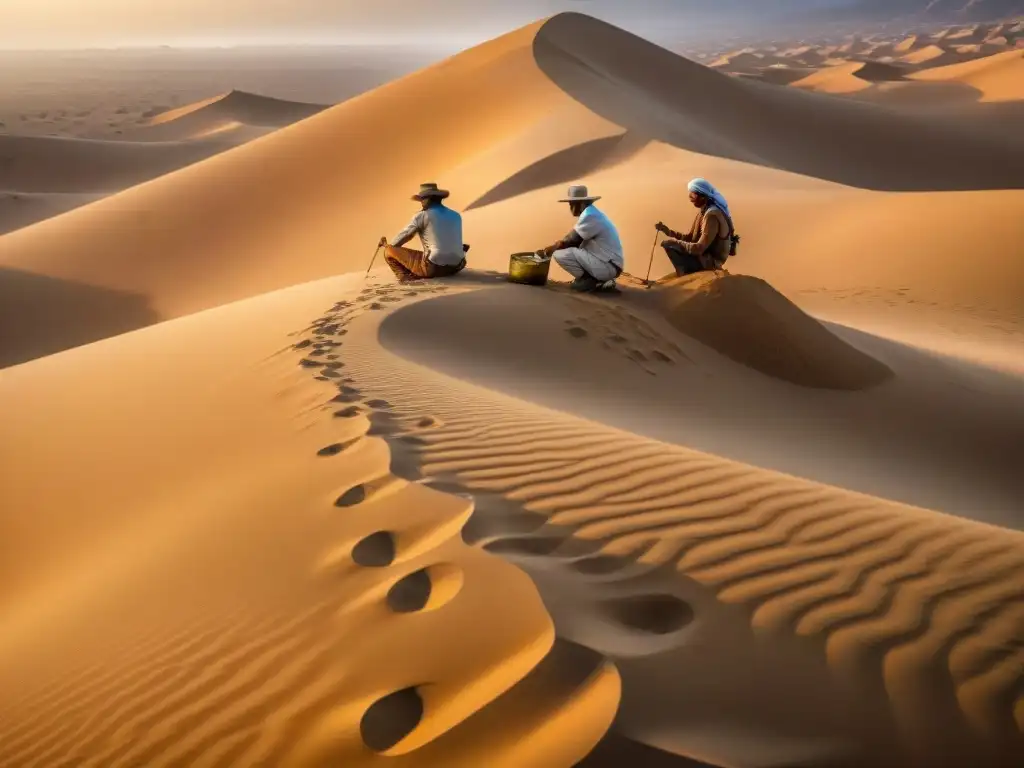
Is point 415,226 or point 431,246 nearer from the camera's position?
point 415,226

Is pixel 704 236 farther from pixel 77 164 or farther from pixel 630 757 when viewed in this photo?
pixel 77 164

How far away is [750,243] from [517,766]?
13.5m

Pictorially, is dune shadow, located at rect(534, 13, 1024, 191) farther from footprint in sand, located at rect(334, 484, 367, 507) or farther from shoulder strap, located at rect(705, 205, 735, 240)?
footprint in sand, located at rect(334, 484, 367, 507)

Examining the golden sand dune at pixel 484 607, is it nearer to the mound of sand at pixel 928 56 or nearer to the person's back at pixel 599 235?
the person's back at pixel 599 235

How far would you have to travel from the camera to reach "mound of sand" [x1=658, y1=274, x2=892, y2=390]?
26.1 ft

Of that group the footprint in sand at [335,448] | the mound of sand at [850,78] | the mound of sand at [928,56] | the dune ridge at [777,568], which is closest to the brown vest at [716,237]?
the dune ridge at [777,568]

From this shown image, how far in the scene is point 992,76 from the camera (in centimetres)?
4828

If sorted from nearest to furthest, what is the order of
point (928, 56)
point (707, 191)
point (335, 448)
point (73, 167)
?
point (335, 448), point (707, 191), point (73, 167), point (928, 56)

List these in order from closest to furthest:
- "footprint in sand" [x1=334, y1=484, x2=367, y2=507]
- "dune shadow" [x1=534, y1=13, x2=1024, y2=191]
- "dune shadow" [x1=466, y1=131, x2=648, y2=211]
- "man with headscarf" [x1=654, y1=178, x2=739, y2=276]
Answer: "footprint in sand" [x1=334, y1=484, x2=367, y2=507], "man with headscarf" [x1=654, y1=178, x2=739, y2=276], "dune shadow" [x1=466, y1=131, x2=648, y2=211], "dune shadow" [x1=534, y1=13, x2=1024, y2=191]

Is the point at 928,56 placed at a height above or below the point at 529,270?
above

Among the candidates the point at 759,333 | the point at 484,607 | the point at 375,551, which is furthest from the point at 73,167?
the point at 484,607

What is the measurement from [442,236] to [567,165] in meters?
11.9

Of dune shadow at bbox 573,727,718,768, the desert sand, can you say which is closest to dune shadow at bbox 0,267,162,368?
the desert sand

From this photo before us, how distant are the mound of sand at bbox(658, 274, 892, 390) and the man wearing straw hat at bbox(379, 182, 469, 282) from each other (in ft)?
7.41
